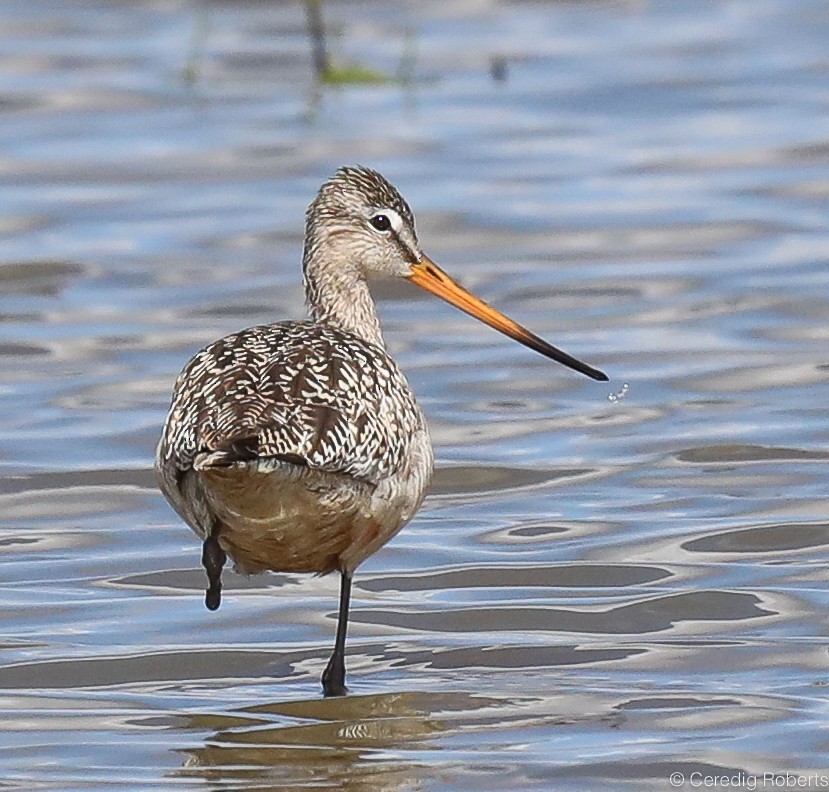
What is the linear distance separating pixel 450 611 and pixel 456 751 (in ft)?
3.82

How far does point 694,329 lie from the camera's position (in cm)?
994

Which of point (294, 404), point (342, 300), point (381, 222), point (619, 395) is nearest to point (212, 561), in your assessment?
point (294, 404)

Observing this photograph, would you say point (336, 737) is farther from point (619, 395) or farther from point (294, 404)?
point (619, 395)

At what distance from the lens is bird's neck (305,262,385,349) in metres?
7.33

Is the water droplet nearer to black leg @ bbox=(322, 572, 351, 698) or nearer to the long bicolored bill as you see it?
the long bicolored bill

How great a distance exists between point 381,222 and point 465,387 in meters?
1.90

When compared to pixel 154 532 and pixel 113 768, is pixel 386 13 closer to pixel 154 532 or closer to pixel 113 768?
pixel 154 532

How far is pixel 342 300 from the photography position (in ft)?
24.1

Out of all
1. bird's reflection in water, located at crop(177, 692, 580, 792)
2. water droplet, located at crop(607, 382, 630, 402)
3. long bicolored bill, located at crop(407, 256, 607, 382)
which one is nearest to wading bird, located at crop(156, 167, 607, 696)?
bird's reflection in water, located at crop(177, 692, 580, 792)

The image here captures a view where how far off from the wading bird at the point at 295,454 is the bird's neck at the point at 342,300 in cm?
49

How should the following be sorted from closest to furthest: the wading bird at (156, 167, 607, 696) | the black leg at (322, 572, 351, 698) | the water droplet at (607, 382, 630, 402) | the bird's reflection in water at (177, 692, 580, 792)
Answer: the bird's reflection in water at (177, 692, 580, 792) → the wading bird at (156, 167, 607, 696) → the black leg at (322, 572, 351, 698) → the water droplet at (607, 382, 630, 402)

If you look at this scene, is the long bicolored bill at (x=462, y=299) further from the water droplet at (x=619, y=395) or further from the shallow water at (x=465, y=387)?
the water droplet at (x=619, y=395)

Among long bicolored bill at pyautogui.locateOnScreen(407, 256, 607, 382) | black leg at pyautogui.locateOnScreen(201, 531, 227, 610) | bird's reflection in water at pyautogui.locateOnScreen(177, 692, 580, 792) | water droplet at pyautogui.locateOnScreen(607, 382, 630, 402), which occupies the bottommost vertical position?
bird's reflection in water at pyautogui.locateOnScreen(177, 692, 580, 792)

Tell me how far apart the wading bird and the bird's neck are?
1.60 feet
